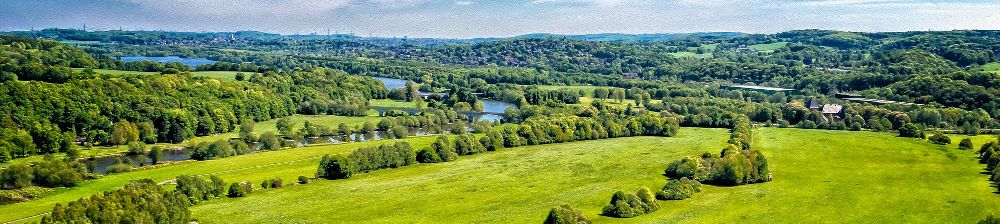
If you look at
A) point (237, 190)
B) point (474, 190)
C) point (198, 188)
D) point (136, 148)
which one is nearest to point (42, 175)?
point (198, 188)

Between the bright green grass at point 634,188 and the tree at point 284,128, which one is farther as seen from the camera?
the tree at point 284,128

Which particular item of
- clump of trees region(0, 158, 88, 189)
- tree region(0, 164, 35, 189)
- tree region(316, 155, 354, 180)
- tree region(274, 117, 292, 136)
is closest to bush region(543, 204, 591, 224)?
tree region(316, 155, 354, 180)

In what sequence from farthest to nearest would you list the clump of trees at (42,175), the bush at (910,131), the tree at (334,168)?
1. the bush at (910,131)
2. the tree at (334,168)
3. the clump of trees at (42,175)

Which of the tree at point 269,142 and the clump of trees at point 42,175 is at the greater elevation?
the clump of trees at point 42,175

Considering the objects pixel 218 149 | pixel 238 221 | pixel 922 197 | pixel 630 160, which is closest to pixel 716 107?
pixel 630 160

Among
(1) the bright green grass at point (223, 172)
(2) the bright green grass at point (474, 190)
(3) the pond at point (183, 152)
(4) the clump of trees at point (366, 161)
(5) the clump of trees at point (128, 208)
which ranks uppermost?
(5) the clump of trees at point (128, 208)

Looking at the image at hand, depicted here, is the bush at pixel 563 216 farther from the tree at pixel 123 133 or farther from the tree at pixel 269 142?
the tree at pixel 123 133

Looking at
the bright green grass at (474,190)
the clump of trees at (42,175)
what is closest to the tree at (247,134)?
the bright green grass at (474,190)

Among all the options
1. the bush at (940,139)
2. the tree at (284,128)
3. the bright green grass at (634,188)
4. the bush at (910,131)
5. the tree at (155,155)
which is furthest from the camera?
the tree at (284,128)
